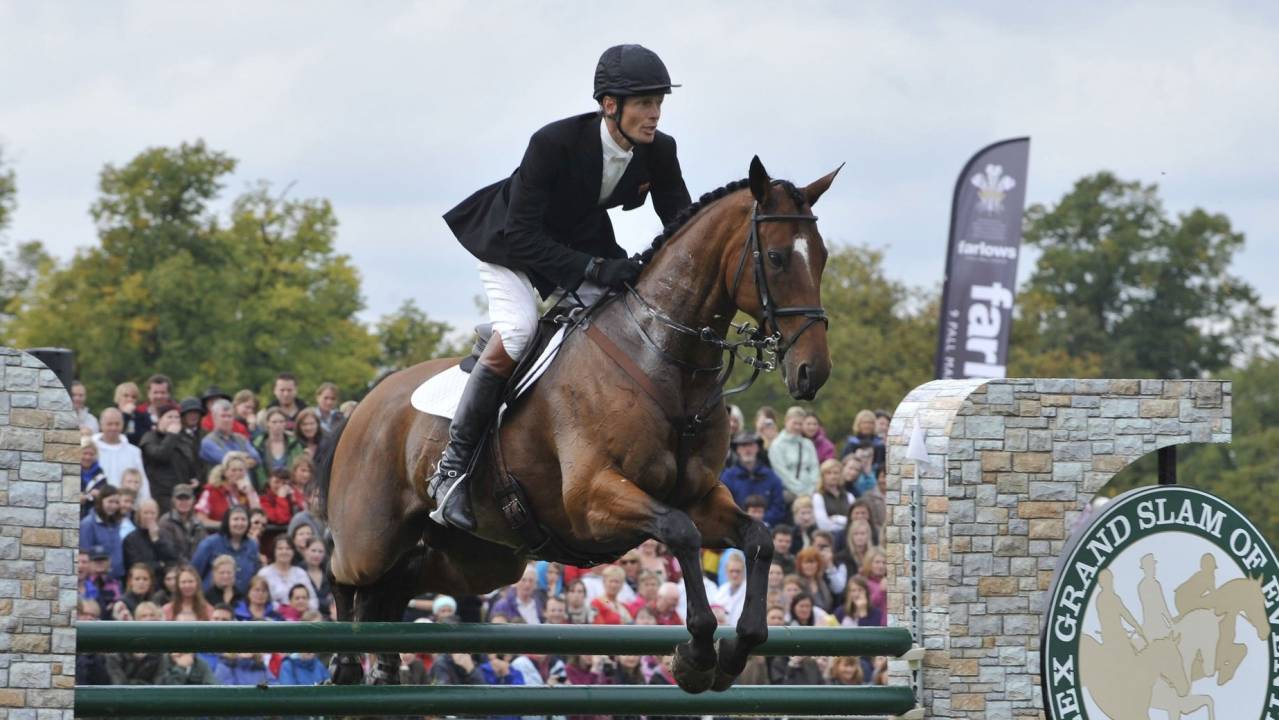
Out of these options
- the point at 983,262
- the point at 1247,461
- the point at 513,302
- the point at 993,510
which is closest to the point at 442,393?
the point at 513,302

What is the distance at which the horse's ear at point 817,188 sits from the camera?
7.07 metres

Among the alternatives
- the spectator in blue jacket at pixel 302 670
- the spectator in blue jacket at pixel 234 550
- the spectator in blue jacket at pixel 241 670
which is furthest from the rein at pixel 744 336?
the spectator in blue jacket at pixel 234 550

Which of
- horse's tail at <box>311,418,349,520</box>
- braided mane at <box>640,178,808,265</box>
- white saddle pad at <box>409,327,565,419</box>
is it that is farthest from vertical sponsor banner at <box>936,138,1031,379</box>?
braided mane at <box>640,178,808,265</box>

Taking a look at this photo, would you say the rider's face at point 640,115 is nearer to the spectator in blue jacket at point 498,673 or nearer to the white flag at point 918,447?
the white flag at point 918,447

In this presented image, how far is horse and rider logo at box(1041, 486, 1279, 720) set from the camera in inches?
310

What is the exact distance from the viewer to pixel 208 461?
12.8 metres

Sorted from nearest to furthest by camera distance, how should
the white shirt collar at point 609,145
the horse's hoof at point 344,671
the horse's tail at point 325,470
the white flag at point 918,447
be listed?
the white shirt collar at point 609,145 → the white flag at point 918,447 → the horse's hoof at point 344,671 → the horse's tail at point 325,470

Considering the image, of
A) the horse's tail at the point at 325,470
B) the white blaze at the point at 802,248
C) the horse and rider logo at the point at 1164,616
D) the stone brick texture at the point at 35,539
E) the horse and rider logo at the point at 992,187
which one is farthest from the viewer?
the horse and rider logo at the point at 992,187

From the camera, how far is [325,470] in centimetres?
896

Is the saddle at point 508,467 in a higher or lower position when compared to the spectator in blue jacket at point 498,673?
Answer: higher

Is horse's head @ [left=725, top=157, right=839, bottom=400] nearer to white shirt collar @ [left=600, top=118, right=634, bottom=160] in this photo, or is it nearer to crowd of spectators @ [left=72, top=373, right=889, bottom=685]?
white shirt collar @ [left=600, top=118, right=634, bottom=160]

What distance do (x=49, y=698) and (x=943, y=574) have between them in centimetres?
365

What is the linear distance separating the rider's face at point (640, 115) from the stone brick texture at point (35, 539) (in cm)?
241

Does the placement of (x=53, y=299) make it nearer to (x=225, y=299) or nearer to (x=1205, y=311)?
(x=225, y=299)
